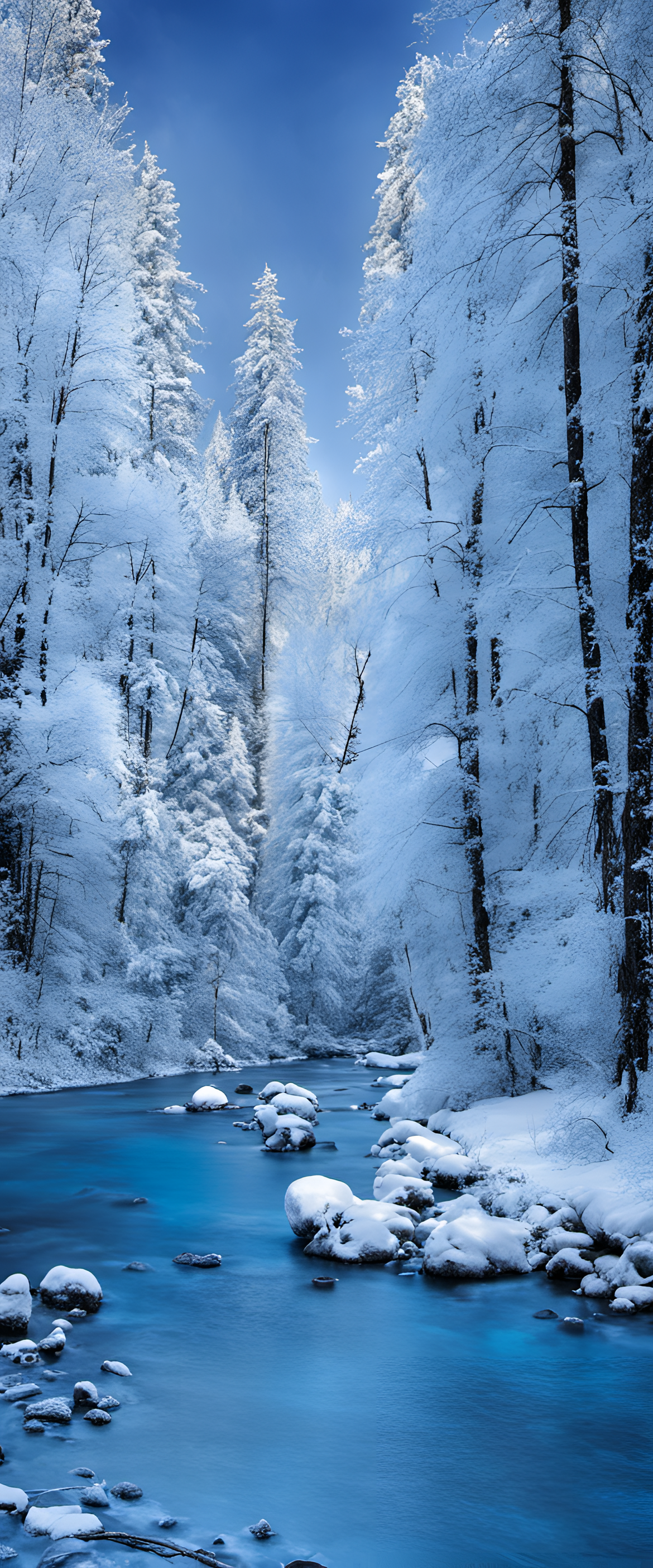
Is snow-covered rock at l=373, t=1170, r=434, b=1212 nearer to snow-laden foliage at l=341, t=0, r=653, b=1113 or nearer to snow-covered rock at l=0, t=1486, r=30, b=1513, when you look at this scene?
snow-laden foliage at l=341, t=0, r=653, b=1113

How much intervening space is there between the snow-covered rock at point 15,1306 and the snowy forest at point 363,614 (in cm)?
514

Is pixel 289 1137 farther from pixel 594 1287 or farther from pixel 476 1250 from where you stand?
pixel 594 1287

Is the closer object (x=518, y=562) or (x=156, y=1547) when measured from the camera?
(x=156, y=1547)

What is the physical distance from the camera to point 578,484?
9.55 m

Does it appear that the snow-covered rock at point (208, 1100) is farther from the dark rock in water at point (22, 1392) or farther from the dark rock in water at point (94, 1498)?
the dark rock in water at point (94, 1498)

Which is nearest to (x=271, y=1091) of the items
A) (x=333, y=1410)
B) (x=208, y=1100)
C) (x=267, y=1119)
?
(x=208, y=1100)

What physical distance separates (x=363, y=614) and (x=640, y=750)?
13.8 metres

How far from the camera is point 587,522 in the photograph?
384 inches

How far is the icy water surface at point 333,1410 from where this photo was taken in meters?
4.56

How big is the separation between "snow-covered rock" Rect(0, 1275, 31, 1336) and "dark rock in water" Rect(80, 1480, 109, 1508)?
2161 millimetres

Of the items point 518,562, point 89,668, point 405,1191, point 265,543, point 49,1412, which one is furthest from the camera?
point 265,543

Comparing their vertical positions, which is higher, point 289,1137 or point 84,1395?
point 84,1395

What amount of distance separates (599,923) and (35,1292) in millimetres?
5773

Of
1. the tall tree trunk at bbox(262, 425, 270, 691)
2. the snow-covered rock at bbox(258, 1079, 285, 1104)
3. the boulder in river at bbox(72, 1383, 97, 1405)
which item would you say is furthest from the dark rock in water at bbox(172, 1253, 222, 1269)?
the tall tree trunk at bbox(262, 425, 270, 691)
